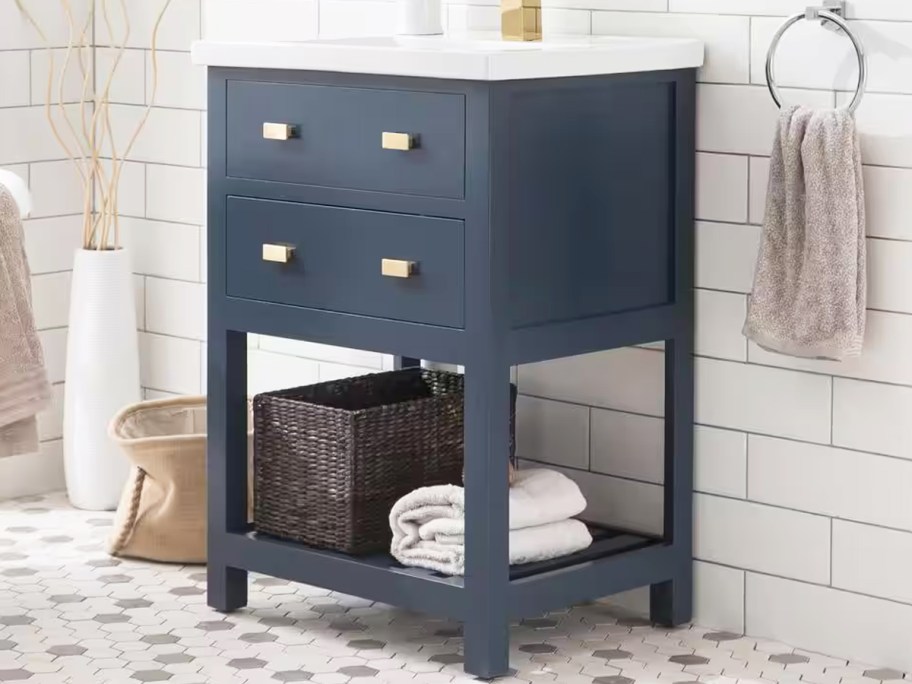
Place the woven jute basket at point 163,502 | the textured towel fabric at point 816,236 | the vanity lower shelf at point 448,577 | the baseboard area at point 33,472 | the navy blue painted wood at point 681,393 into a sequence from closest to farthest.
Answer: the textured towel fabric at point 816,236, the vanity lower shelf at point 448,577, the navy blue painted wood at point 681,393, the woven jute basket at point 163,502, the baseboard area at point 33,472

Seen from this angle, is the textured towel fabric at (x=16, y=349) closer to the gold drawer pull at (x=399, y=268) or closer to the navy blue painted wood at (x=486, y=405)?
the gold drawer pull at (x=399, y=268)

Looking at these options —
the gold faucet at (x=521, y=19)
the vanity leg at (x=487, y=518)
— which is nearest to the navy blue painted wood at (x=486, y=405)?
the vanity leg at (x=487, y=518)

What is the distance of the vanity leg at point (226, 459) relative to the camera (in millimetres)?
3129

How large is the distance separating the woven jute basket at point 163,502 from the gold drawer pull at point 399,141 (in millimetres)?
922

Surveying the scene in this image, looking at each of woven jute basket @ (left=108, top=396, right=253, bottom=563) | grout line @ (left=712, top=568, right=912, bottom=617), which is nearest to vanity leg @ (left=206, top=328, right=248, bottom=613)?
woven jute basket @ (left=108, top=396, right=253, bottom=563)

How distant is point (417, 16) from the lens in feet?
10.5

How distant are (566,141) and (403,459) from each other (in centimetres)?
64

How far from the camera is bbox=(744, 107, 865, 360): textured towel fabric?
2771 millimetres

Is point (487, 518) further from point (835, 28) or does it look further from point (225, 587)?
point (835, 28)

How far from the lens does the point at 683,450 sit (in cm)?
309

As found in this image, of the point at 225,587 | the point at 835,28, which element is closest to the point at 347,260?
the point at 225,587

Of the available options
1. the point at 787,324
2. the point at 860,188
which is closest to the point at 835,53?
the point at 860,188

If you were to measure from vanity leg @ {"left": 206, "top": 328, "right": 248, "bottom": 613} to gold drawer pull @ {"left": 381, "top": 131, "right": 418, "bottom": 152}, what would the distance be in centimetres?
53

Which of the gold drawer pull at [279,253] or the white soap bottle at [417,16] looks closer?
the gold drawer pull at [279,253]
